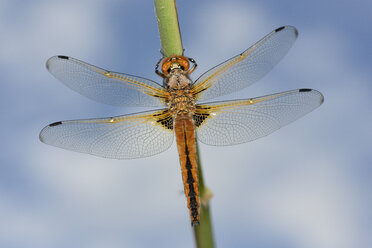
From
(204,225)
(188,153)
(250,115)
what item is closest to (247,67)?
(250,115)

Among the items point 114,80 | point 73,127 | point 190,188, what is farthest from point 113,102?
point 190,188

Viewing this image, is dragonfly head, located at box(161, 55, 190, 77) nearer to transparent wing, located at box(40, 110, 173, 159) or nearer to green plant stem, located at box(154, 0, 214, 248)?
transparent wing, located at box(40, 110, 173, 159)

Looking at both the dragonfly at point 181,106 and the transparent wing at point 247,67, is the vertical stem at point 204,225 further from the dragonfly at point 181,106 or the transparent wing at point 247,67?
the transparent wing at point 247,67

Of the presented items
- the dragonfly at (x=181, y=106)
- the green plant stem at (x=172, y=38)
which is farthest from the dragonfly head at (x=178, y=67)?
the green plant stem at (x=172, y=38)

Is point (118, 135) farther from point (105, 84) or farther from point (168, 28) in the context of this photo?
point (168, 28)

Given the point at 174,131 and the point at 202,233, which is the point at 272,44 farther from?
the point at 202,233
